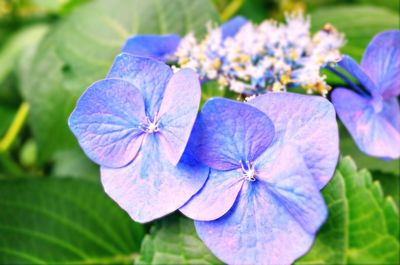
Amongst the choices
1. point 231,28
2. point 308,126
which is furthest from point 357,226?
point 231,28

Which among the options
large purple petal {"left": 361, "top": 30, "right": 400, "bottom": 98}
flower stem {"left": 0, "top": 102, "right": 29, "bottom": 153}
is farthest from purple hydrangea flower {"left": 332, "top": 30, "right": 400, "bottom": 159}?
Result: flower stem {"left": 0, "top": 102, "right": 29, "bottom": 153}

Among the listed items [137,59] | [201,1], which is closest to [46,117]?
[201,1]

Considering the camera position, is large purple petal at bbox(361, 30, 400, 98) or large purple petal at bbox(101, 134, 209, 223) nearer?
large purple petal at bbox(101, 134, 209, 223)

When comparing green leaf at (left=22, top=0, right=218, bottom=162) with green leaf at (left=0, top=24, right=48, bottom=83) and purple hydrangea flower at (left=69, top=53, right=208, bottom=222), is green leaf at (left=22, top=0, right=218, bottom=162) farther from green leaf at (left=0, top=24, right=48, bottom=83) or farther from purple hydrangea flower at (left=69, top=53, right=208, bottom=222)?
purple hydrangea flower at (left=69, top=53, right=208, bottom=222)

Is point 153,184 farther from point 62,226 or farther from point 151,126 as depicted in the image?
point 62,226

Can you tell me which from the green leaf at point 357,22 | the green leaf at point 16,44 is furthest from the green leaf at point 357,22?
the green leaf at point 16,44

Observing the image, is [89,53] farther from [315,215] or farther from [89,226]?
[315,215]
